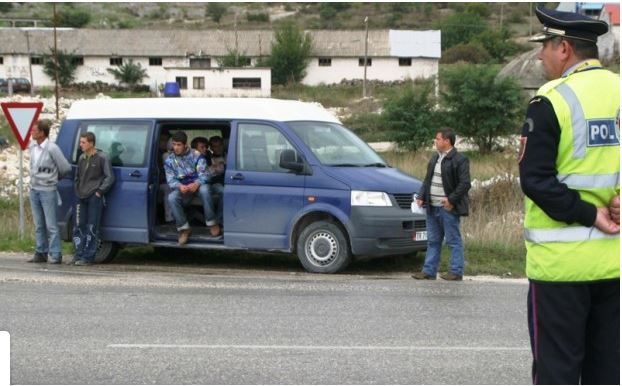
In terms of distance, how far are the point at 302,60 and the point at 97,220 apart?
242 ft

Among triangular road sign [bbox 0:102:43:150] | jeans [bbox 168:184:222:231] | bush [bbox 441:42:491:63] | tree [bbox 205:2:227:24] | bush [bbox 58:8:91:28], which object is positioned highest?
tree [bbox 205:2:227:24]

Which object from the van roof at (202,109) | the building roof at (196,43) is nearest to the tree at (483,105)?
the van roof at (202,109)

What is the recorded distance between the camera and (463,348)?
7.73 meters

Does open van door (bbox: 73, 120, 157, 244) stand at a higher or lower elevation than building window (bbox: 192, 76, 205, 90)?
lower

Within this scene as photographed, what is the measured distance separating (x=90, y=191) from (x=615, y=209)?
32.2 feet

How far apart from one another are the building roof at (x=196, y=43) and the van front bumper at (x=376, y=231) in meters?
75.3

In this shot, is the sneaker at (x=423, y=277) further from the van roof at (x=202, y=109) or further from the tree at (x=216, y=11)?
the tree at (x=216, y=11)

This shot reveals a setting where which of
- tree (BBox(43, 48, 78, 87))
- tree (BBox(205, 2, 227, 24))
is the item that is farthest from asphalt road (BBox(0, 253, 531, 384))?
tree (BBox(205, 2, 227, 24))

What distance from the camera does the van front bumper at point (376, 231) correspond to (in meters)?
12.2

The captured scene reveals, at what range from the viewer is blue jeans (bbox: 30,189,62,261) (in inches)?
527

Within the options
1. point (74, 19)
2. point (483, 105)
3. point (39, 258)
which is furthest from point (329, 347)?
point (74, 19)

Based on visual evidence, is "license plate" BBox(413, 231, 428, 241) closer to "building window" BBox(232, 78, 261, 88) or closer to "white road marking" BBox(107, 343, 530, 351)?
"white road marking" BBox(107, 343, 530, 351)

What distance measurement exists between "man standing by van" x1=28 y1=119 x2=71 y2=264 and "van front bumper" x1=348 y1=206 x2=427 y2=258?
13.5ft

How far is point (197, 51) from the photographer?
87062mm
